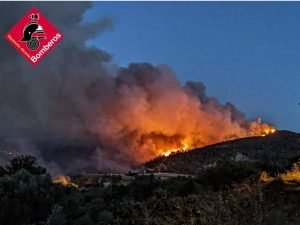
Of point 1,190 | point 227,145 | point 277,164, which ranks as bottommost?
point 1,190

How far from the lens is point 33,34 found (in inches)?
937

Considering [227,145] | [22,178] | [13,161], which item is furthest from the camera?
[227,145]

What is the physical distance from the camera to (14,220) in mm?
13727

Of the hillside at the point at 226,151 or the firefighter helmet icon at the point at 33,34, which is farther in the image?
→ the hillside at the point at 226,151

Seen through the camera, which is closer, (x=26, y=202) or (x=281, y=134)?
(x=26, y=202)

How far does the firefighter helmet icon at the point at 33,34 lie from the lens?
78.0 ft

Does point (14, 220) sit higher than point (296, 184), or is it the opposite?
point (296, 184)

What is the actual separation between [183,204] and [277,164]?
8.51 metres

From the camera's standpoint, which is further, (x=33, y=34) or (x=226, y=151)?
(x=226, y=151)

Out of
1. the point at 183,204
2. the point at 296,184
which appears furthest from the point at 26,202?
the point at 296,184

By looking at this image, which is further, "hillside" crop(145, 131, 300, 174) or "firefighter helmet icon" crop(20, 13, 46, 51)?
"hillside" crop(145, 131, 300, 174)

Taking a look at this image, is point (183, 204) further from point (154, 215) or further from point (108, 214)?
point (108, 214)

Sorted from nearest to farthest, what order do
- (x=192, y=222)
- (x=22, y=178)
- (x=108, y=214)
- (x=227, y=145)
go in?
(x=192, y=222), (x=108, y=214), (x=22, y=178), (x=227, y=145)

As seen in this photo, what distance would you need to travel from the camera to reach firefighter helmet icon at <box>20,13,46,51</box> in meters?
23.8
